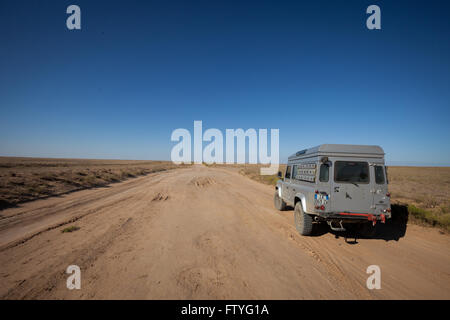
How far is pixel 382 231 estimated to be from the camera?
20.9ft

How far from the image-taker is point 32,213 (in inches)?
283

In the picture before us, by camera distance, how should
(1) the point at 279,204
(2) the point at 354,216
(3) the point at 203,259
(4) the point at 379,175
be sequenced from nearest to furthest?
(3) the point at 203,259, (2) the point at 354,216, (4) the point at 379,175, (1) the point at 279,204

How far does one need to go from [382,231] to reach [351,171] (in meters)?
3.04

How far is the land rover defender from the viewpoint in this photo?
5.03 m

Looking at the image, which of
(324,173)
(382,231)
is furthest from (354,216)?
(382,231)

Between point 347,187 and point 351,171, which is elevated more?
point 351,171

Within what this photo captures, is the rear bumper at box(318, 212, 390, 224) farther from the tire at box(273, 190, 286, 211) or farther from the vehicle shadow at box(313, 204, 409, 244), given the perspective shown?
the tire at box(273, 190, 286, 211)

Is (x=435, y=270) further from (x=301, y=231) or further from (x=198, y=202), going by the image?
(x=198, y=202)

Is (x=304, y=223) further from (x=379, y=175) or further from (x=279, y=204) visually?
(x=279, y=204)

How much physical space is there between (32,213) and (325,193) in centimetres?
1053

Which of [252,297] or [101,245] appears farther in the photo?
[101,245]

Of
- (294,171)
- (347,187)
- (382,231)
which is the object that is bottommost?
(382,231)
